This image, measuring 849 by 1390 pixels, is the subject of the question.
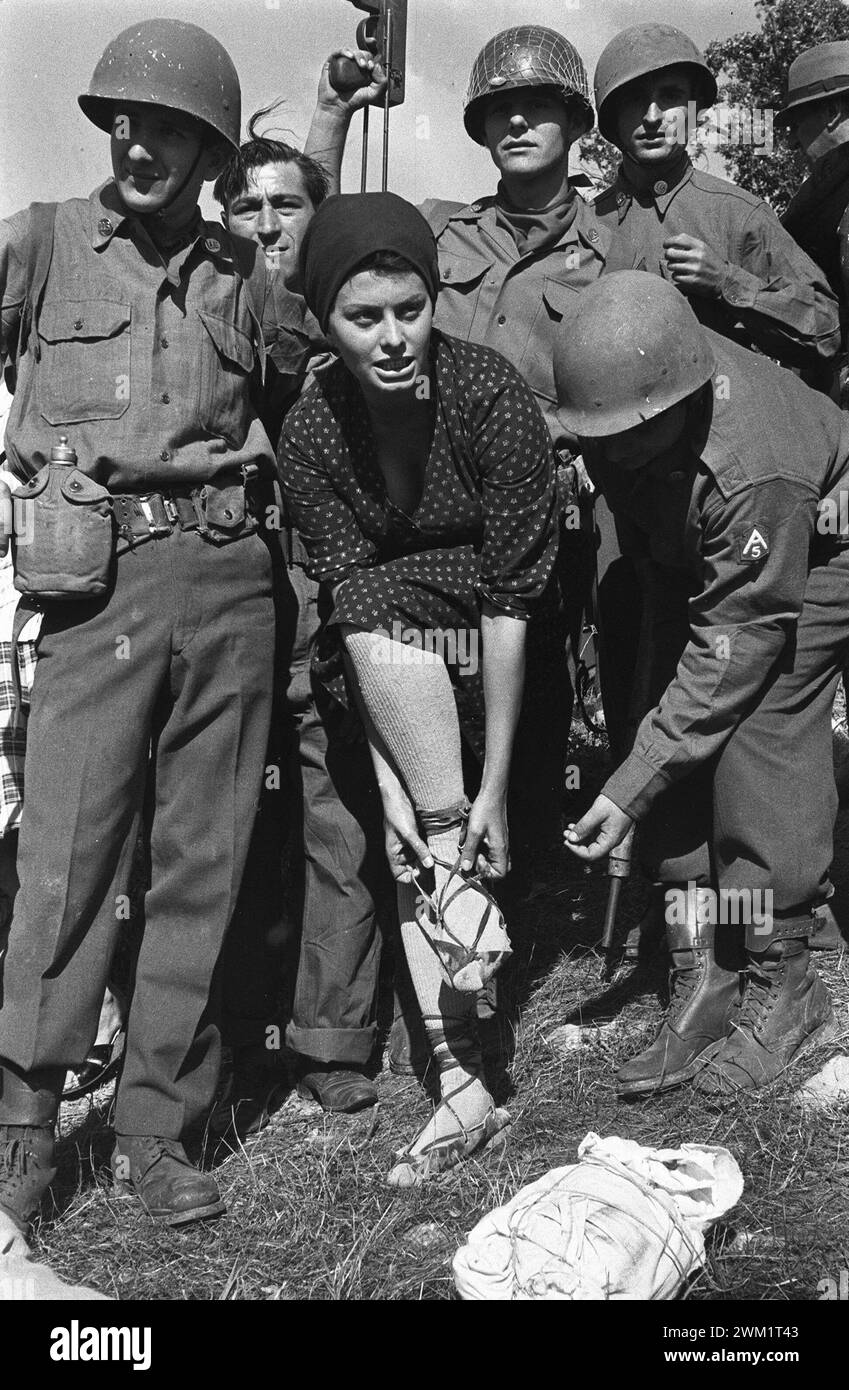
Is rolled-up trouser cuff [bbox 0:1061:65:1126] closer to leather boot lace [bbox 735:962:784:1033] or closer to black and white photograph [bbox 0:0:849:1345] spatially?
black and white photograph [bbox 0:0:849:1345]

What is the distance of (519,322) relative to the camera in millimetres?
4691

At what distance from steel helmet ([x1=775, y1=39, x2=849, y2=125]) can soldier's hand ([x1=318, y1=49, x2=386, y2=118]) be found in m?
1.33

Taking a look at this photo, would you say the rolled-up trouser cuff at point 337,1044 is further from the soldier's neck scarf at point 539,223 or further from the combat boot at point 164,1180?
the soldier's neck scarf at point 539,223

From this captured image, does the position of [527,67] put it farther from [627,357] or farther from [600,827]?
[600,827]

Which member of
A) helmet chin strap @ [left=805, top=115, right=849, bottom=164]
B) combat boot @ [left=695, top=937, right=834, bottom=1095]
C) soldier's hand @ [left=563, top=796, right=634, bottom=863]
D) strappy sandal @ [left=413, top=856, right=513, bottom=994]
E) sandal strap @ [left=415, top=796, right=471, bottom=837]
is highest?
helmet chin strap @ [left=805, top=115, right=849, bottom=164]

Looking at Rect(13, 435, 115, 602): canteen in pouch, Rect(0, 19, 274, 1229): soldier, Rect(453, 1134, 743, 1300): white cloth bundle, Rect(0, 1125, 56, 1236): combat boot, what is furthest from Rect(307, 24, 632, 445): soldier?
Rect(0, 1125, 56, 1236): combat boot

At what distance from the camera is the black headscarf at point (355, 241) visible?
12.1ft

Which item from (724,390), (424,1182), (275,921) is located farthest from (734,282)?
(424,1182)

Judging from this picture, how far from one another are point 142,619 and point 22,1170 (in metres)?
1.31

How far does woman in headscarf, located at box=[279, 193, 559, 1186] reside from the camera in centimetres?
376

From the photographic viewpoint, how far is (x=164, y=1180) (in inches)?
149

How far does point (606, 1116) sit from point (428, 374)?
6.40 feet

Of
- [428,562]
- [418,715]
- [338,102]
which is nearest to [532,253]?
[338,102]
